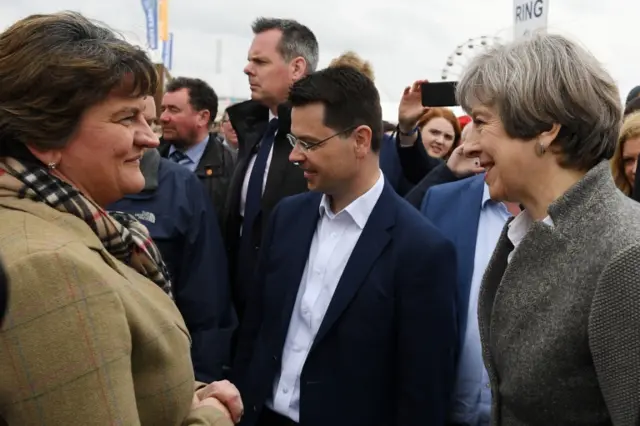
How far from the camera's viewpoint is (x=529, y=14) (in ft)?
17.1

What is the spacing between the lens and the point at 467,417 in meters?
3.11

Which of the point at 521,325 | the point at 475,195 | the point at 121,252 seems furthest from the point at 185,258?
the point at 521,325

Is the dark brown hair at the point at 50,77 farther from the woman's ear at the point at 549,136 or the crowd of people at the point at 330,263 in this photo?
the woman's ear at the point at 549,136

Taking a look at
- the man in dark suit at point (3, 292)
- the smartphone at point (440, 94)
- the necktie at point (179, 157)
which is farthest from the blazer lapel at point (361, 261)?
the necktie at point (179, 157)

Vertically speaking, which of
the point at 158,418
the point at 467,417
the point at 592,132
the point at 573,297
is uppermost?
the point at 592,132

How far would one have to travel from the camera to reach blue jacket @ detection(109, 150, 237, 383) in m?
3.55

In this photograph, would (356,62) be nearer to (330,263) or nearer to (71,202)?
(330,263)

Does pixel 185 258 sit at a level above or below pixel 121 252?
below

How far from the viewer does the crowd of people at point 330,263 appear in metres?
1.54

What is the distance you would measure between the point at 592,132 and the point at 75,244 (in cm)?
134

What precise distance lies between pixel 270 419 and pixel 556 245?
1.57 m

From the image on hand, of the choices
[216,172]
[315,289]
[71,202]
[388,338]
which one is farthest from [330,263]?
[216,172]

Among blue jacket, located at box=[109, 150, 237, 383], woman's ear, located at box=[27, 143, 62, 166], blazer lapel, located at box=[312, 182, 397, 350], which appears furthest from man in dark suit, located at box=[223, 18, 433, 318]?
woman's ear, located at box=[27, 143, 62, 166]

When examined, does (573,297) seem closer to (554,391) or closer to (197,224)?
(554,391)
